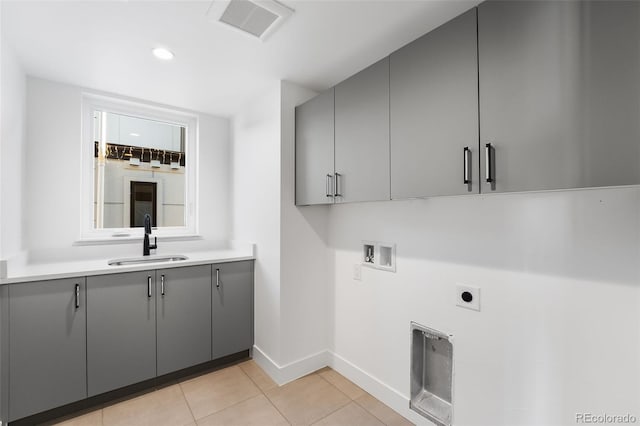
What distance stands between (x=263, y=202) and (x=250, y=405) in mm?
1480

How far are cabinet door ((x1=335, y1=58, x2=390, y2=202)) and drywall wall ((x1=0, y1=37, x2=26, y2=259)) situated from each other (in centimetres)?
199

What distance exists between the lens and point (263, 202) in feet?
8.21

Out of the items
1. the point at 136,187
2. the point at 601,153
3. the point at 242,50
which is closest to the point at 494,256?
the point at 601,153

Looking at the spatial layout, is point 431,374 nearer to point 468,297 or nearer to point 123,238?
point 468,297

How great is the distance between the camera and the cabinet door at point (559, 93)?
0.92 m

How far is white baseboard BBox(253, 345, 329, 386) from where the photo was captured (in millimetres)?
2279

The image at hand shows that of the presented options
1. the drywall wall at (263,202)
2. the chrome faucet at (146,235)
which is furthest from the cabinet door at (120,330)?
the drywall wall at (263,202)

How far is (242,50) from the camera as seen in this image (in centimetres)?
189

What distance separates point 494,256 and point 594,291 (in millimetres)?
393

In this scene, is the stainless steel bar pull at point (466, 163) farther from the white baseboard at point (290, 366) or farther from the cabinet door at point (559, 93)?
the white baseboard at point (290, 366)

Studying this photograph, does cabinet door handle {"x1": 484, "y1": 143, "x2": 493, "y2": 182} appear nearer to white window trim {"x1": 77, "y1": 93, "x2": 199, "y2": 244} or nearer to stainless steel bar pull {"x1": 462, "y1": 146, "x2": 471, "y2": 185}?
stainless steel bar pull {"x1": 462, "y1": 146, "x2": 471, "y2": 185}

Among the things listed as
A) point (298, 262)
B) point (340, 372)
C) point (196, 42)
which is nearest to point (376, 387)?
point (340, 372)

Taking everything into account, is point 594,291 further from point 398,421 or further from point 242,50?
point 242,50

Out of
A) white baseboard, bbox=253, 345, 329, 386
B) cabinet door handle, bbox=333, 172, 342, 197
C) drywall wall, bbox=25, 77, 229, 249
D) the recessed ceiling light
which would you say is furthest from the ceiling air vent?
white baseboard, bbox=253, 345, 329, 386
